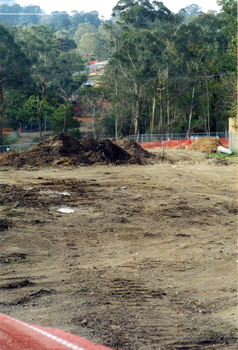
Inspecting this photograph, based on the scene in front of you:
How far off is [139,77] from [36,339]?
4504 centimetres

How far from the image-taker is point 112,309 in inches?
249

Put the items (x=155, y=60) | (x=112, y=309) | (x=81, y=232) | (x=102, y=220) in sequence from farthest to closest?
(x=155, y=60) < (x=102, y=220) < (x=81, y=232) < (x=112, y=309)

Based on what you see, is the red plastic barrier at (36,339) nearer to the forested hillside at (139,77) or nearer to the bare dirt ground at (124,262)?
the bare dirt ground at (124,262)

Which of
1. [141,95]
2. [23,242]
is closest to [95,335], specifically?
[23,242]

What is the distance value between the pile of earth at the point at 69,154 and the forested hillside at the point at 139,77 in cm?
1808

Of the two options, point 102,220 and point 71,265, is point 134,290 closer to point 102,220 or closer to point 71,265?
point 71,265

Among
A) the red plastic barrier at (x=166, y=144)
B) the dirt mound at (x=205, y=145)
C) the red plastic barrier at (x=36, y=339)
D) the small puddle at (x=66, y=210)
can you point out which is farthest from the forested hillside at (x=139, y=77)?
the red plastic barrier at (x=36, y=339)

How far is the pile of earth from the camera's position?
82.9ft

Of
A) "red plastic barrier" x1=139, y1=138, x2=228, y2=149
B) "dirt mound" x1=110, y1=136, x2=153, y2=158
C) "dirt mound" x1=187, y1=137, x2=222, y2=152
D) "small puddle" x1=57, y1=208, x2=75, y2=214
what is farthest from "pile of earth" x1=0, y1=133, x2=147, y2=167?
"red plastic barrier" x1=139, y1=138, x2=228, y2=149

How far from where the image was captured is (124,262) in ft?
28.5

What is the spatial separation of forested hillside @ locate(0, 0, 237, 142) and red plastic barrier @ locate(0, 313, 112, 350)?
39889mm

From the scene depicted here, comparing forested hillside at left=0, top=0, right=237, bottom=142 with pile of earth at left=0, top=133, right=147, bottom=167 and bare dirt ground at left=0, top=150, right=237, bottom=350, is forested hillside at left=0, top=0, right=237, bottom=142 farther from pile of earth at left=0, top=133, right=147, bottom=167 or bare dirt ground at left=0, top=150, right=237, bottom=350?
bare dirt ground at left=0, top=150, right=237, bottom=350

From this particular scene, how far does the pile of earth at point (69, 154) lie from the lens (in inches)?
995

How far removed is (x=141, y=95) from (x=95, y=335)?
4440 centimetres
